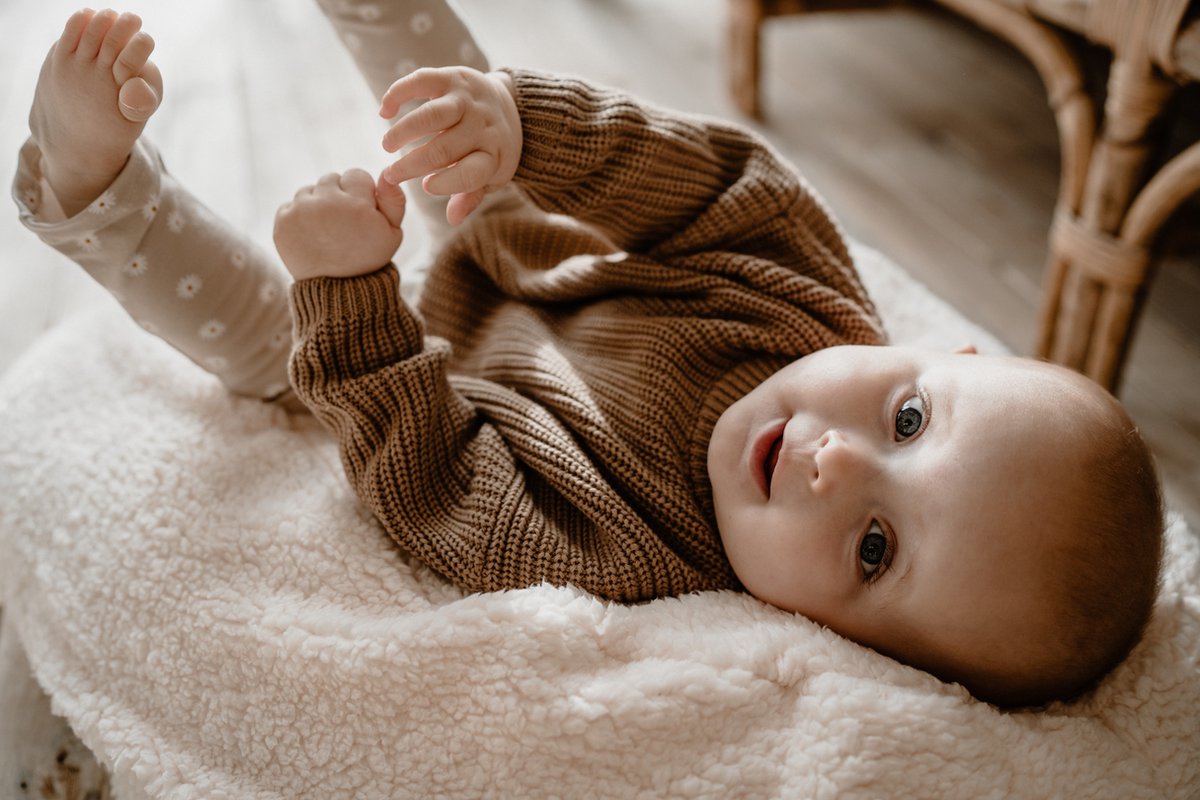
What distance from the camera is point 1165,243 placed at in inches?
42.9

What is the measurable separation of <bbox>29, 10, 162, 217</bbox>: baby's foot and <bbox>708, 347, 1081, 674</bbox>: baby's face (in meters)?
0.48

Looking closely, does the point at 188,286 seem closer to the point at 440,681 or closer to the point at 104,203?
the point at 104,203

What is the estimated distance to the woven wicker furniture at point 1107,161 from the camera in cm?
94

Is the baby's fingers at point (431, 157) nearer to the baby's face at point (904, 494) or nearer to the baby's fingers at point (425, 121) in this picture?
the baby's fingers at point (425, 121)

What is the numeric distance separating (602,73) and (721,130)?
3.64 feet

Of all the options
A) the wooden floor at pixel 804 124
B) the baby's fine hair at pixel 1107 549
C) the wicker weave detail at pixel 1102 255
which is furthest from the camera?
the wooden floor at pixel 804 124

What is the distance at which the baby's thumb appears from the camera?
714 millimetres

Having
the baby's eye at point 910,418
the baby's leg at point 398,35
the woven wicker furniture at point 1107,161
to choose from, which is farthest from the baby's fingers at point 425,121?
the woven wicker furniture at point 1107,161

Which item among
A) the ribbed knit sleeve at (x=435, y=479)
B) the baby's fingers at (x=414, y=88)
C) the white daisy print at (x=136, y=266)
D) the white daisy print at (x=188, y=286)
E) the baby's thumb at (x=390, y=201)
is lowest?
the ribbed knit sleeve at (x=435, y=479)

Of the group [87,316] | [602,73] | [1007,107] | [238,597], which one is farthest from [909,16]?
[238,597]

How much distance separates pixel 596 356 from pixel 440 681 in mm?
325

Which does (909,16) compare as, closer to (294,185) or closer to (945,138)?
(945,138)

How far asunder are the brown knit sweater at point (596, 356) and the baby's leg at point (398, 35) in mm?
181

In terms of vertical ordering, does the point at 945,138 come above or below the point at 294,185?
below
